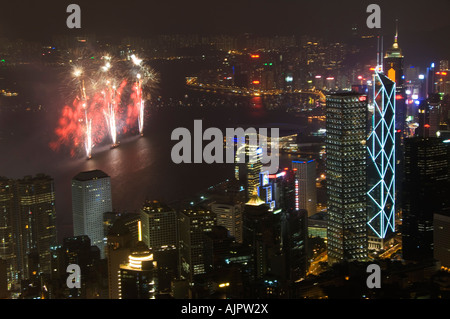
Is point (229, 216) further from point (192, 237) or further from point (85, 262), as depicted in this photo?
point (85, 262)

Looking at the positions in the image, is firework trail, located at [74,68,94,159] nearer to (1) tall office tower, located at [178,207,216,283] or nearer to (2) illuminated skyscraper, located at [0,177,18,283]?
(2) illuminated skyscraper, located at [0,177,18,283]

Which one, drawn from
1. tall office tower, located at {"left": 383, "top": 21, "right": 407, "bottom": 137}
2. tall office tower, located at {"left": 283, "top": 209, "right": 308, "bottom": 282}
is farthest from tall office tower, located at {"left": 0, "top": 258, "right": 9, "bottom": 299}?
tall office tower, located at {"left": 383, "top": 21, "right": 407, "bottom": 137}

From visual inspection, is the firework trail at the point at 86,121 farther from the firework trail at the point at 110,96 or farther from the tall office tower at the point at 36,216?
the tall office tower at the point at 36,216

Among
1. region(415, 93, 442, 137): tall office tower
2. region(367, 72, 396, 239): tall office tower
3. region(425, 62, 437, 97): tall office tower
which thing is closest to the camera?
region(367, 72, 396, 239): tall office tower

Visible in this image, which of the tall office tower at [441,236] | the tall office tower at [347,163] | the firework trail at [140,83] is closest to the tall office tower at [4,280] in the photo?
the firework trail at [140,83]

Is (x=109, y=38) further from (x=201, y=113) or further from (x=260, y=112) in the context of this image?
(x=260, y=112)
